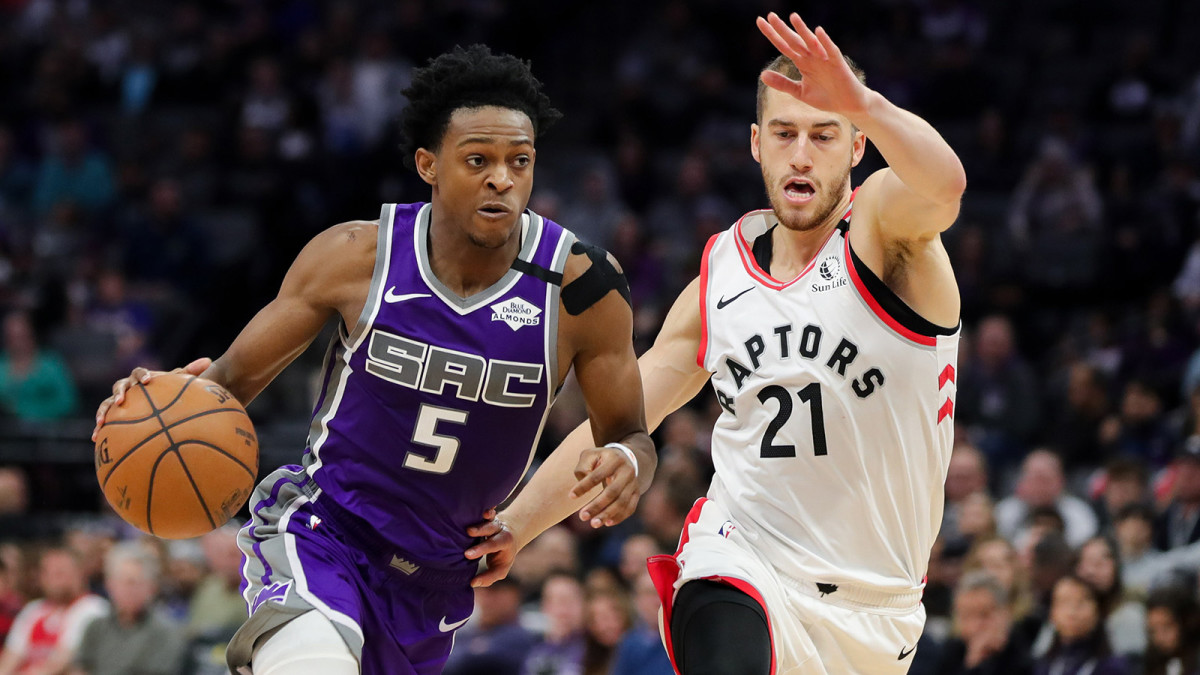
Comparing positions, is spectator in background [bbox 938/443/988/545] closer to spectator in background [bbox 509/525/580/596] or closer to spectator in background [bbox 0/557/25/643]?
spectator in background [bbox 509/525/580/596]

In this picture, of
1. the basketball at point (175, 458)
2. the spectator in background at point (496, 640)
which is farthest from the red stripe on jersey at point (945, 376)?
the spectator in background at point (496, 640)

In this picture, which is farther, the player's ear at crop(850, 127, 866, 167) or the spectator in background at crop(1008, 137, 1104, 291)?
the spectator in background at crop(1008, 137, 1104, 291)

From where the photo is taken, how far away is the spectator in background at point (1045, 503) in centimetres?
988

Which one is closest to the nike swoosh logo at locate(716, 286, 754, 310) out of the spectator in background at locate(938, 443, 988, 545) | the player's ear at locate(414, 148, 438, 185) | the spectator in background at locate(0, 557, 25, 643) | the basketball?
the player's ear at locate(414, 148, 438, 185)

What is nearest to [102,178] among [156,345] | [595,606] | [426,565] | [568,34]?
[156,345]

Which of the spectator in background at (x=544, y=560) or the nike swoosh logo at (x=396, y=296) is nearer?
the nike swoosh logo at (x=396, y=296)

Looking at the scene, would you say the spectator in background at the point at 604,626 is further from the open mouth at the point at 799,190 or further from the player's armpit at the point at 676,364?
the open mouth at the point at 799,190

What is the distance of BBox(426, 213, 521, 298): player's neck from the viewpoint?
5.27m

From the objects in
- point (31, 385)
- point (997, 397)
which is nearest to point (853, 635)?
point (997, 397)

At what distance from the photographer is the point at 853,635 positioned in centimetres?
514

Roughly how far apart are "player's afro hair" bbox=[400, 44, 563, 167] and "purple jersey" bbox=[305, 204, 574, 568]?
1.20 feet

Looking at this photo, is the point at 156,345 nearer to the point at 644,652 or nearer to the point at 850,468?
the point at 644,652

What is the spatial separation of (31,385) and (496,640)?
6.82 m

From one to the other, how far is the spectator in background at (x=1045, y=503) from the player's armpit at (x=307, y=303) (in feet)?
19.1
